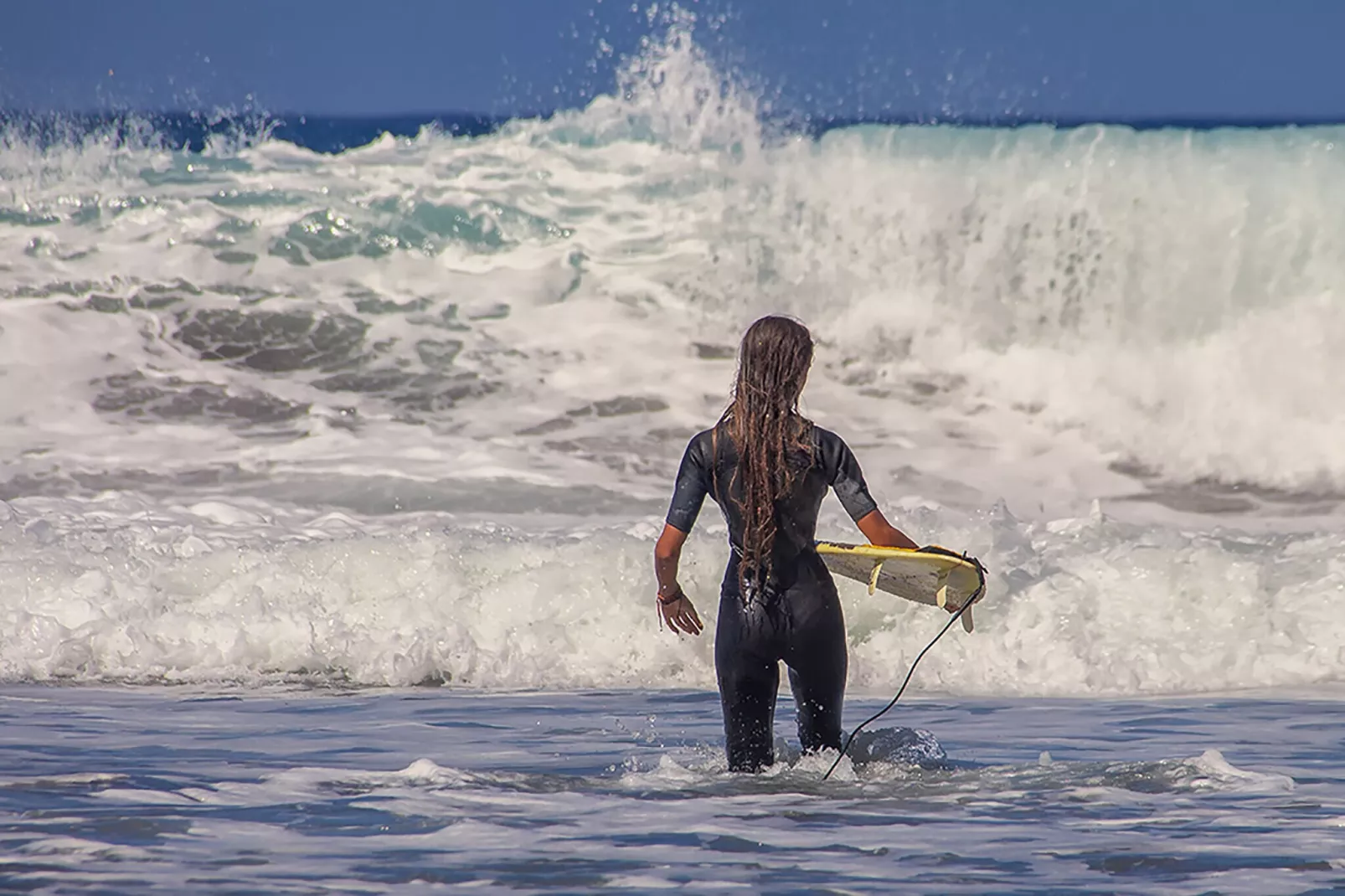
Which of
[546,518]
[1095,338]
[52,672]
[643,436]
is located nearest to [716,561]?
[546,518]

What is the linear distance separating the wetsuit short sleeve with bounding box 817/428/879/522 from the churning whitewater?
11.4 feet

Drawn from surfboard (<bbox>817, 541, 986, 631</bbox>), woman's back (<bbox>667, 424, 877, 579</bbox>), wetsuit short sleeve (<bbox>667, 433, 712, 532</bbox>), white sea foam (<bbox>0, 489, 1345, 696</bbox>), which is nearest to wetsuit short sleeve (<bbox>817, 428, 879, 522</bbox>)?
woman's back (<bbox>667, 424, 877, 579</bbox>)

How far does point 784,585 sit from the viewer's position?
19.1 ft

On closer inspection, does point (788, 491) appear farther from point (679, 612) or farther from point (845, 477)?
point (679, 612)

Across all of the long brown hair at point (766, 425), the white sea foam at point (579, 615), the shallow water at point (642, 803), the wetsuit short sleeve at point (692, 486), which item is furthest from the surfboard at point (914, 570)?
the white sea foam at point (579, 615)

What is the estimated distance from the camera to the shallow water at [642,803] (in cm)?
483

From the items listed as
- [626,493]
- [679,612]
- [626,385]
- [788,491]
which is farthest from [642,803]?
[626,385]

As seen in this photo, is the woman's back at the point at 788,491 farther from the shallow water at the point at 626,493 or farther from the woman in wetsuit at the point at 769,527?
the shallow water at the point at 626,493

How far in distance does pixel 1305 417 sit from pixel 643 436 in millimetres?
6153

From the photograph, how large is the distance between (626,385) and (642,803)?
11.4 metres

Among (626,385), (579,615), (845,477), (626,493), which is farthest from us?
(626,385)

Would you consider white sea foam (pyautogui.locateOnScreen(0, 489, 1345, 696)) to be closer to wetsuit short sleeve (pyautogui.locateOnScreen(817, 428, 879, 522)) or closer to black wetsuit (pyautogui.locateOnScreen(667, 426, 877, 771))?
black wetsuit (pyautogui.locateOnScreen(667, 426, 877, 771))

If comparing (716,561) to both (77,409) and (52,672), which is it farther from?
(77,409)

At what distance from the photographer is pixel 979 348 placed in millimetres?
17734
